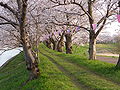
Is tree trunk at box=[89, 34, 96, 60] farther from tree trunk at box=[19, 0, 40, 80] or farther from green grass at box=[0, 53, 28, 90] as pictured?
tree trunk at box=[19, 0, 40, 80]

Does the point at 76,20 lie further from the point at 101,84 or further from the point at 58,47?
the point at 101,84

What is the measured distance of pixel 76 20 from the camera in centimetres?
2891

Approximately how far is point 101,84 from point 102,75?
2502 millimetres

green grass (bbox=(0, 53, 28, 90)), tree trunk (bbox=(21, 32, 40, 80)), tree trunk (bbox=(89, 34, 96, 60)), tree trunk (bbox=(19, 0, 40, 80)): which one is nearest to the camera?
tree trunk (bbox=(19, 0, 40, 80))

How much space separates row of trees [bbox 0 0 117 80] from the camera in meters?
11.4

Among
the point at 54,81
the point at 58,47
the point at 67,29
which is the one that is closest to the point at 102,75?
the point at 54,81

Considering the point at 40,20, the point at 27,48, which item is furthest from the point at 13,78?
the point at 40,20

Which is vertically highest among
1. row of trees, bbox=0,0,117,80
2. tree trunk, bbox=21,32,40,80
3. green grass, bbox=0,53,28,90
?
row of trees, bbox=0,0,117,80

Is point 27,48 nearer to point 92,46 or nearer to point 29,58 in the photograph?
point 29,58

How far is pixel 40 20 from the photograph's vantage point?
21.0m

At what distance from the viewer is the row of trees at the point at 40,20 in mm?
11438

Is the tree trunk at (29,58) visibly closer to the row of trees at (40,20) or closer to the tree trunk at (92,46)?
the row of trees at (40,20)

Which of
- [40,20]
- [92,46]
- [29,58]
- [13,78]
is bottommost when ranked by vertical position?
[13,78]

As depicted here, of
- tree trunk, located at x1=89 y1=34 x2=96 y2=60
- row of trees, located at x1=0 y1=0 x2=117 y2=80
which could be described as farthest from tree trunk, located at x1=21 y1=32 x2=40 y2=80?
tree trunk, located at x1=89 y1=34 x2=96 y2=60
